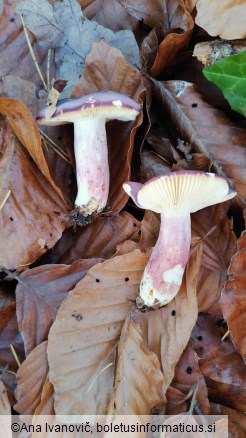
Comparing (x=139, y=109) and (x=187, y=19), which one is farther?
(x=187, y=19)

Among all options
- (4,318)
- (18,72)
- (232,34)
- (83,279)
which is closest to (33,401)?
(4,318)

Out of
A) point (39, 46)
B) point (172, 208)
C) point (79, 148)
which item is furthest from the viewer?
point (39, 46)

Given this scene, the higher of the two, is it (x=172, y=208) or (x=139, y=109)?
(x=139, y=109)

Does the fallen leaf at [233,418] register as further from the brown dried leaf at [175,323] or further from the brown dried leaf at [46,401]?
the brown dried leaf at [46,401]

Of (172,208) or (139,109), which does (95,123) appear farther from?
(172,208)

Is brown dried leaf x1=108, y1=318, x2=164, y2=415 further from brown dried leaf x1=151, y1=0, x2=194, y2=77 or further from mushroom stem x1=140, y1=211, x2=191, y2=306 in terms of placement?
brown dried leaf x1=151, y1=0, x2=194, y2=77

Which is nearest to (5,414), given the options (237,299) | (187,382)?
(187,382)
